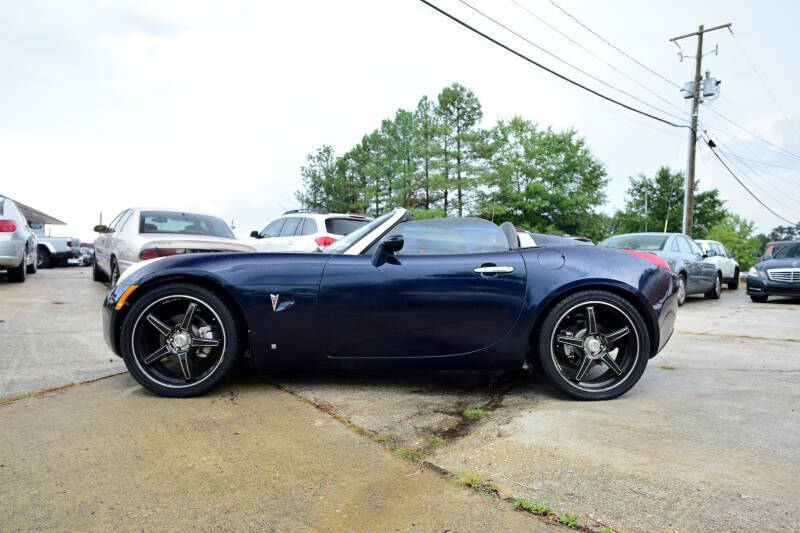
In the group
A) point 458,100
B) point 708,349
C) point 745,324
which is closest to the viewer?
point 708,349

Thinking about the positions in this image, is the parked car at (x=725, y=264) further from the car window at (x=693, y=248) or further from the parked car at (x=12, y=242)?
the parked car at (x=12, y=242)

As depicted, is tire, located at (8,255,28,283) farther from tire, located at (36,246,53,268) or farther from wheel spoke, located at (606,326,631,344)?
tire, located at (36,246,53,268)

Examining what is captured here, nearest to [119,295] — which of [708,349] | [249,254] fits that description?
[249,254]

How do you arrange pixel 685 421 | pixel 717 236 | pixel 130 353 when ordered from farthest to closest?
pixel 717 236 < pixel 130 353 < pixel 685 421

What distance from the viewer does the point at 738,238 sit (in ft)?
204

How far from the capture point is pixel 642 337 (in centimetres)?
343

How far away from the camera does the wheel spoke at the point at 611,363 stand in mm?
3408

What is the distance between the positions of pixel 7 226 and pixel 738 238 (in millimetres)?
69810

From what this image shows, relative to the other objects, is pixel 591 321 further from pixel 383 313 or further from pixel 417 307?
pixel 383 313

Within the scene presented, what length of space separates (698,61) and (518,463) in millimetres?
26634

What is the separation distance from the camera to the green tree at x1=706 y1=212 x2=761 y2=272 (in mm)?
61438

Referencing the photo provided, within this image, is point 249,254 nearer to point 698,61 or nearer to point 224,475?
point 224,475

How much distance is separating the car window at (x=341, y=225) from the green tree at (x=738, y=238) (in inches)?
2364

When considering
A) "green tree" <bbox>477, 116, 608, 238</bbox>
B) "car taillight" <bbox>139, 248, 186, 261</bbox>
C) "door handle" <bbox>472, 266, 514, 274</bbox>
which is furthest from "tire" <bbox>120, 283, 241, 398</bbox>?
"green tree" <bbox>477, 116, 608, 238</bbox>
